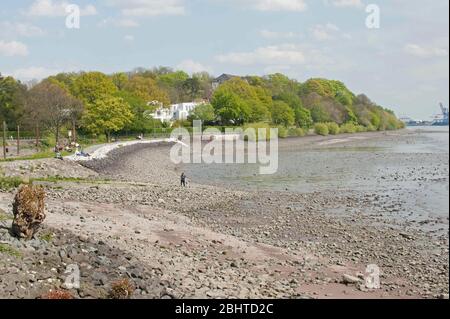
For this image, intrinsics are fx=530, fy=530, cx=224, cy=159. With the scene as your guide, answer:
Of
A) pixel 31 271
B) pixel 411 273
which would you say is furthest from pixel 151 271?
pixel 411 273

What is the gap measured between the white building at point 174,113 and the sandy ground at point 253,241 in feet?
267

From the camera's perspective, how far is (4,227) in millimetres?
15062

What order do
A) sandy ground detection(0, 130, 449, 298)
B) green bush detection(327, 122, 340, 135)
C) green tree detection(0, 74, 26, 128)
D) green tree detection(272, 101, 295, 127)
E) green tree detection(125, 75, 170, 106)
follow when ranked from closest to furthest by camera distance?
1. sandy ground detection(0, 130, 449, 298)
2. green tree detection(0, 74, 26, 128)
3. green tree detection(125, 75, 170, 106)
4. green tree detection(272, 101, 295, 127)
5. green bush detection(327, 122, 340, 135)

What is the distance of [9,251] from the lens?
13.2 m

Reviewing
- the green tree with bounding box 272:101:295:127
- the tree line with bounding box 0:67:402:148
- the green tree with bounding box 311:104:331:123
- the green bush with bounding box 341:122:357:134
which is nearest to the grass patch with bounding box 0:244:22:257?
the tree line with bounding box 0:67:402:148

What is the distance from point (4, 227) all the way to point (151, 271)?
463 centimetres

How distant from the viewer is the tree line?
6631 cm

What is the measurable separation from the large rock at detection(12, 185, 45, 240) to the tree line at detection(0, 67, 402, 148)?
43.5 metres

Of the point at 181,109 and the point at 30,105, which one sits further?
the point at 181,109

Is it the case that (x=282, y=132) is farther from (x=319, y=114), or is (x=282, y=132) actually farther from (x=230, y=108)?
(x=319, y=114)

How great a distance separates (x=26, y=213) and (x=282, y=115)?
A: 108 m

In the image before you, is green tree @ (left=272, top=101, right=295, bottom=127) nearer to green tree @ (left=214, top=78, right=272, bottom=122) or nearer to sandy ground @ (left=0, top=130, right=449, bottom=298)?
green tree @ (left=214, top=78, right=272, bottom=122)

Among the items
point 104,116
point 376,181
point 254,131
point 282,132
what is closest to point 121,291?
point 376,181
